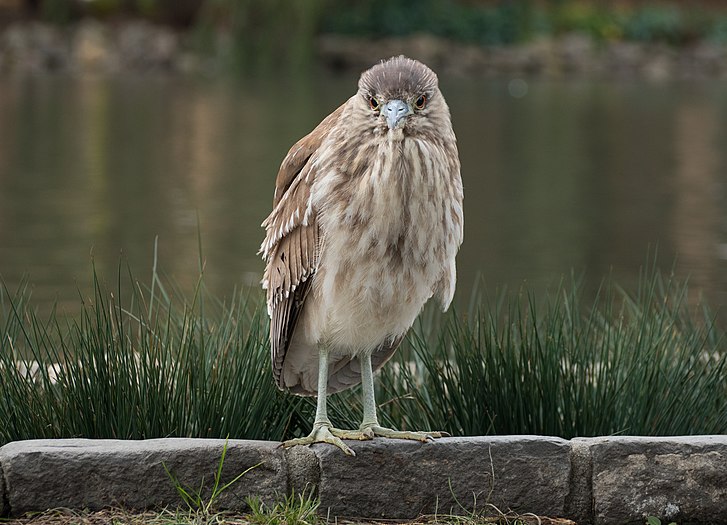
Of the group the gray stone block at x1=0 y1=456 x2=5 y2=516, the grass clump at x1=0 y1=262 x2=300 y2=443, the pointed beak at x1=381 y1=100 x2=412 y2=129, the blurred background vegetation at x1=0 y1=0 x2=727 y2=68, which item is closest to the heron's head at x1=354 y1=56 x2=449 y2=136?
the pointed beak at x1=381 y1=100 x2=412 y2=129

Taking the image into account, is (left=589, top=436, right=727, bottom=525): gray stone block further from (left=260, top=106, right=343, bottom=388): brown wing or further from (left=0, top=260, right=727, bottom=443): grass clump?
(left=260, top=106, right=343, bottom=388): brown wing

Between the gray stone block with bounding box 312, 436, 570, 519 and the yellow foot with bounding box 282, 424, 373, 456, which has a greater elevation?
the yellow foot with bounding box 282, 424, 373, 456

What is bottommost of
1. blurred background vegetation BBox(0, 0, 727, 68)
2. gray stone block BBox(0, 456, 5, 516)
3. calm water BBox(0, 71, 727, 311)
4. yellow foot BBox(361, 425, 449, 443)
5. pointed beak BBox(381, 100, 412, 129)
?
calm water BBox(0, 71, 727, 311)

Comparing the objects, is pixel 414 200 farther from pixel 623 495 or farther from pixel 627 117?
pixel 627 117

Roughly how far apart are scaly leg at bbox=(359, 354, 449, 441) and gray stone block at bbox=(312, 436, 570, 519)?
66mm

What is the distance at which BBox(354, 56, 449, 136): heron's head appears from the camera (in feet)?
11.7

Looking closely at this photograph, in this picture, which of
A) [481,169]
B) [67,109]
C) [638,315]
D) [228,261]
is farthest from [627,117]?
[638,315]

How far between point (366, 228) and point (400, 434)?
2.35 feet

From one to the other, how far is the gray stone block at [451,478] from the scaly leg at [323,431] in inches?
1.4

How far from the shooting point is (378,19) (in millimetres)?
36594

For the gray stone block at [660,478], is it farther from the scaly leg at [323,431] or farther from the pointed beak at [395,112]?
the pointed beak at [395,112]

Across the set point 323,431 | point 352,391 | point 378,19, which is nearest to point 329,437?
point 323,431

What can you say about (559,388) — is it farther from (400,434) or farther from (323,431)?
(323,431)

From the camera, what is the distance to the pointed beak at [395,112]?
3531 mm
